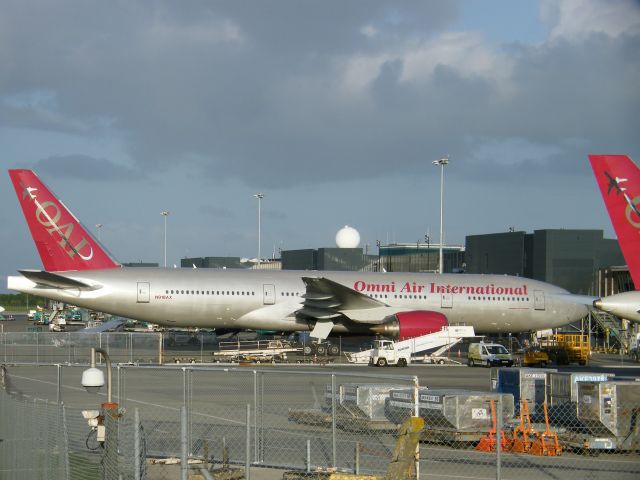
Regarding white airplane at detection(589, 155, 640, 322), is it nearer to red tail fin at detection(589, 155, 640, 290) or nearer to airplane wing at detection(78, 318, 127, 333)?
red tail fin at detection(589, 155, 640, 290)

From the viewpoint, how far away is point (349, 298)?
4150 centimetres

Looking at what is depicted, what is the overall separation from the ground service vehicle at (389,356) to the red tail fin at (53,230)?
42.3 feet

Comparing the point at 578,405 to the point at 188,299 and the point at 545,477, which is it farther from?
the point at 188,299

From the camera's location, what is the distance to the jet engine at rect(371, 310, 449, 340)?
40.7 meters

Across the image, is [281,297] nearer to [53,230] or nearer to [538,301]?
[53,230]

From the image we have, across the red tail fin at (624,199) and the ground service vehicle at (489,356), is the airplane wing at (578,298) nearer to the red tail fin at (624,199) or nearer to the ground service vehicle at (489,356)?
the ground service vehicle at (489,356)

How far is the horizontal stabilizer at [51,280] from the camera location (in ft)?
125

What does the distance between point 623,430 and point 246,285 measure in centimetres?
2768

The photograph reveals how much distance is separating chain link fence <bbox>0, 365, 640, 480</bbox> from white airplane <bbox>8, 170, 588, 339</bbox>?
19.6 m

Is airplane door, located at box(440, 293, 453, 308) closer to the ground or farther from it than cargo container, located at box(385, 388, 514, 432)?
farther from it

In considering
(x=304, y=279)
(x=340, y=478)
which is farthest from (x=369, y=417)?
(x=304, y=279)

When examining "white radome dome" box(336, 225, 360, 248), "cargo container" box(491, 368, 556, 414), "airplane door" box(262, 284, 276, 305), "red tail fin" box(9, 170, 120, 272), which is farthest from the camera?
"white radome dome" box(336, 225, 360, 248)

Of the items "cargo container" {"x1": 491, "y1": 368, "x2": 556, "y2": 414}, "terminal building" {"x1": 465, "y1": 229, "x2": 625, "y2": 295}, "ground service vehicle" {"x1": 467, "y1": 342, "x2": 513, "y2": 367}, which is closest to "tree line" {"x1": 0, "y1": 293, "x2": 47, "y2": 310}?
"terminal building" {"x1": 465, "y1": 229, "x2": 625, "y2": 295}

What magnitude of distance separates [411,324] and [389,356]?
3.99 m
